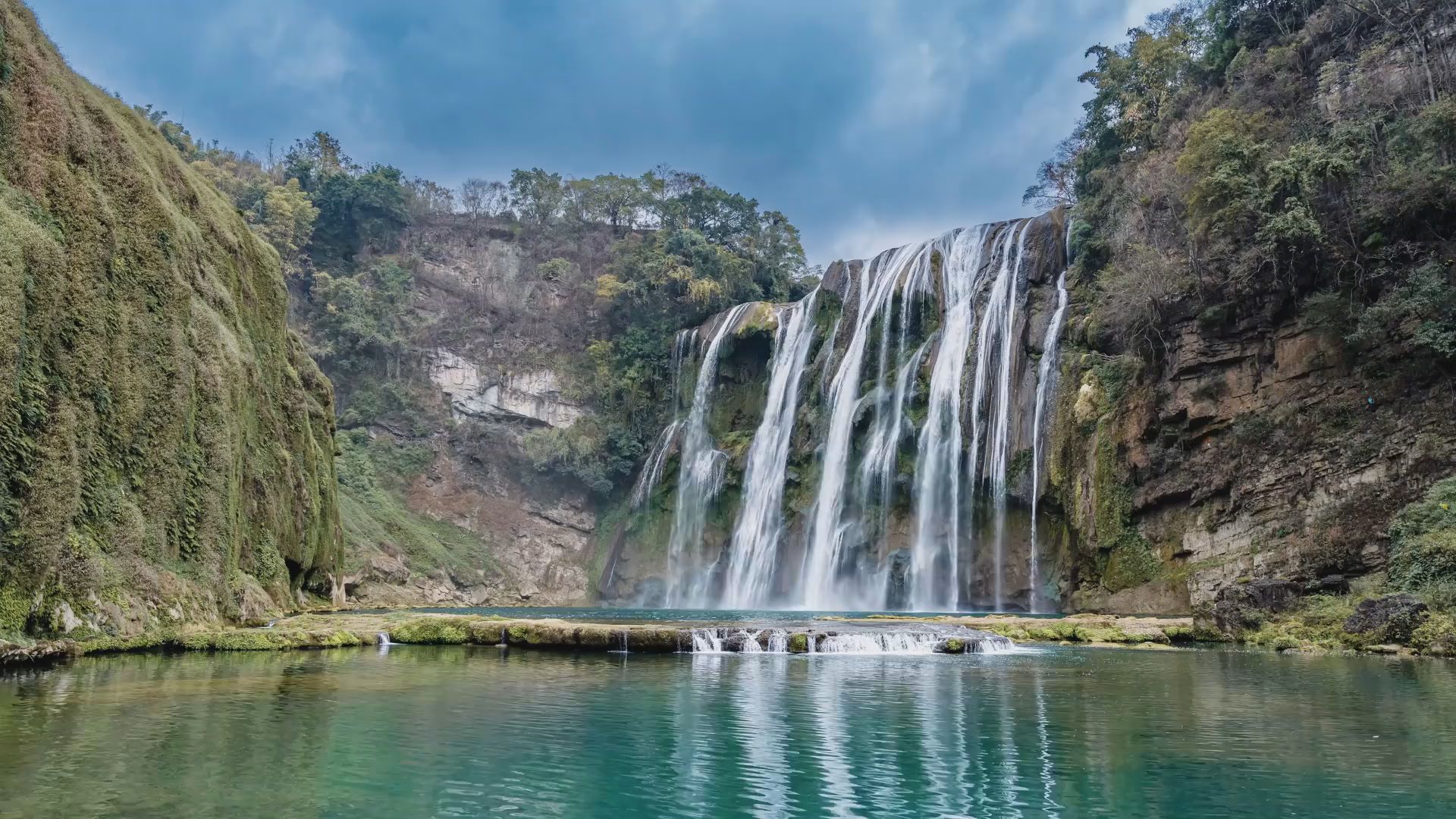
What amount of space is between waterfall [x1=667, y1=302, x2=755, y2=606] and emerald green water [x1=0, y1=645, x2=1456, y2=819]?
31804 mm

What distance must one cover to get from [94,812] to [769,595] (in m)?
34.9

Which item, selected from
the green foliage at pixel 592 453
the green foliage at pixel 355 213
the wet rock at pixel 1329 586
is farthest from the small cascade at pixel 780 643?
the green foliage at pixel 355 213

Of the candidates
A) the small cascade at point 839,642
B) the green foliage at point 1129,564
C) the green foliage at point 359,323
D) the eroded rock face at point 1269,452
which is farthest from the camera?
the green foliage at point 359,323

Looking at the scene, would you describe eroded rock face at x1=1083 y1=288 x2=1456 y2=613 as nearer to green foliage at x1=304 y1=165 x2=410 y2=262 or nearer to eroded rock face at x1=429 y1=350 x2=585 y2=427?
eroded rock face at x1=429 y1=350 x2=585 y2=427

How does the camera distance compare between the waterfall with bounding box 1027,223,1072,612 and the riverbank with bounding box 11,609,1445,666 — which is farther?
the waterfall with bounding box 1027,223,1072,612

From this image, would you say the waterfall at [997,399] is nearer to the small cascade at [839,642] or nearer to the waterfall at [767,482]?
the waterfall at [767,482]

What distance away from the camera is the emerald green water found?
593 centimetres

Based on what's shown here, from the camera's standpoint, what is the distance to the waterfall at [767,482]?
131 ft

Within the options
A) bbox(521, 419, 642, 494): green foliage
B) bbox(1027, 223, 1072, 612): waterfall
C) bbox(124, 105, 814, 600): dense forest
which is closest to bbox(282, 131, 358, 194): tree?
bbox(124, 105, 814, 600): dense forest

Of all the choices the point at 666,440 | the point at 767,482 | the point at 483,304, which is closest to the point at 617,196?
the point at 483,304

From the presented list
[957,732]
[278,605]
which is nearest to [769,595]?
[278,605]

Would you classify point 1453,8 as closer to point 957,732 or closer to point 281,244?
point 957,732

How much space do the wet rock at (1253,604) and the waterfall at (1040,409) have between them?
10.5 meters

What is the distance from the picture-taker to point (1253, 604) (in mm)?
19156
